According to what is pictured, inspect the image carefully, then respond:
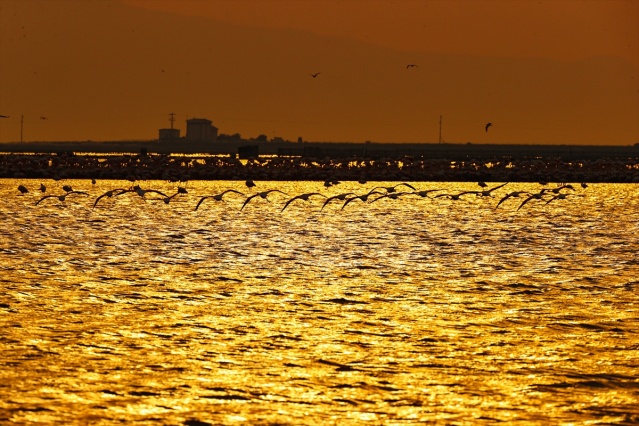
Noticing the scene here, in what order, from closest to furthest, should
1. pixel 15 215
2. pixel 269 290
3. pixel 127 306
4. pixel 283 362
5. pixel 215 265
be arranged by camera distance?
1. pixel 283 362
2. pixel 127 306
3. pixel 269 290
4. pixel 215 265
5. pixel 15 215

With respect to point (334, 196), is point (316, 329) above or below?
below

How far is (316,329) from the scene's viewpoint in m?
A: 16.5

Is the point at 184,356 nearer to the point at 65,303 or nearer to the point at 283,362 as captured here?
the point at 283,362

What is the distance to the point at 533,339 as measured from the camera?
15938mm

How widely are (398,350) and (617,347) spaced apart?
3.11 metres

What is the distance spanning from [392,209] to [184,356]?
38976 millimetres

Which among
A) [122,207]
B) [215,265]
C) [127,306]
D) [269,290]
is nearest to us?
[127,306]

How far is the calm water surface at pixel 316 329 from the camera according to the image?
12062 millimetres

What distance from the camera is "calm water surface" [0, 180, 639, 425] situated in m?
12.1

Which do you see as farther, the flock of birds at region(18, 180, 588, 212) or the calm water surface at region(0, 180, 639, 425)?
the flock of birds at region(18, 180, 588, 212)

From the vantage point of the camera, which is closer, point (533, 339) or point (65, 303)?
point (533, 339)

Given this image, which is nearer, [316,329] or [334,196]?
[316,329]

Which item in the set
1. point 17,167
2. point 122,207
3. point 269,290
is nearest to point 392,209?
point 122,207

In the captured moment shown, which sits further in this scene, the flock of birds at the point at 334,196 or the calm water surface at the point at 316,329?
the flock of birds at the point at 334,196
